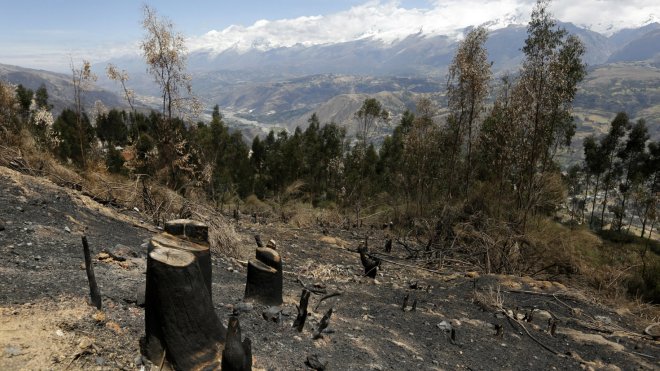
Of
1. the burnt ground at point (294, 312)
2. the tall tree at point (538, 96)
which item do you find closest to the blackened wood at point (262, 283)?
the burnt ground at point (294, 312)

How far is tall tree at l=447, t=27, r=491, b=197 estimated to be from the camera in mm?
19938

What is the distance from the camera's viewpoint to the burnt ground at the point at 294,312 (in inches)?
187

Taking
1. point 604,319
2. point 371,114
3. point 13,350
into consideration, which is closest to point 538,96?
point 604,319

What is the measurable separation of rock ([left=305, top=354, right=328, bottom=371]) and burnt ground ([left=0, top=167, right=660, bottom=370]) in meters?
Result: 0.11

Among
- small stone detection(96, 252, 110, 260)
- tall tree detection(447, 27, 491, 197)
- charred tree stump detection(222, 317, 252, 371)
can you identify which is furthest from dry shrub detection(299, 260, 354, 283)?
tall tree detection(447, 27, 491, 197)

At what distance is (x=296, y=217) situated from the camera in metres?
21.0

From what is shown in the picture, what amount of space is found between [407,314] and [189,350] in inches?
232

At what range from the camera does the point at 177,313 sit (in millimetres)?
4469

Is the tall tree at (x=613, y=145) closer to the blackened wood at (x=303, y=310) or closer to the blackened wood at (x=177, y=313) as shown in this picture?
the blackened wood at (x=303, y=310)

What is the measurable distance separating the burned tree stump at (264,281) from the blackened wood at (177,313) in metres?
2.76

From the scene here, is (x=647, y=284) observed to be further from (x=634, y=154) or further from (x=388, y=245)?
(x=634, y=154)

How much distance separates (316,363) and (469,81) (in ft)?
58.8

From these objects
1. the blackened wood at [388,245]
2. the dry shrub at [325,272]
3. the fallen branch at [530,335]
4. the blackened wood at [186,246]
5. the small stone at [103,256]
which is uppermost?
the blackened wood at [186,246]

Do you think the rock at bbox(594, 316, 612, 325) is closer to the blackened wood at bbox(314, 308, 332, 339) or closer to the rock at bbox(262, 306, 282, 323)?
the blackened wood at bbox(314, 308, 332, 339)
